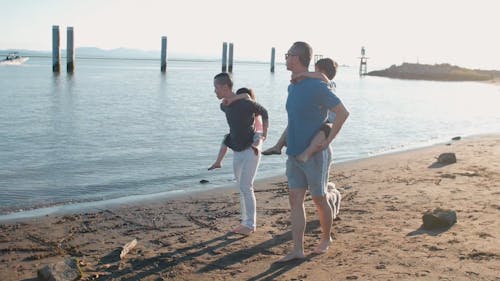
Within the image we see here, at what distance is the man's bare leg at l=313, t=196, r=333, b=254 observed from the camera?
5043 mm

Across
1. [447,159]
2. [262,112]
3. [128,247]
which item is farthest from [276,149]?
[447,159]

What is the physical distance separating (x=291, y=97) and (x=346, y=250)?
166cm

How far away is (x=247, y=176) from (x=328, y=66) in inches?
55.7

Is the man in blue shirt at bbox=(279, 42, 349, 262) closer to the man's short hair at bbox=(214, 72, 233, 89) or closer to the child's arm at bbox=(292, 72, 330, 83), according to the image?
the child's arm at bbox=(292, 72, 330, 83)

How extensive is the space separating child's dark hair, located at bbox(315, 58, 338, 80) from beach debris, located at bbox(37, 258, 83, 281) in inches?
116

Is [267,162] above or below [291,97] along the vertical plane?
below

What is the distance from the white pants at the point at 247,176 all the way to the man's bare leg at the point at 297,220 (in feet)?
3.00

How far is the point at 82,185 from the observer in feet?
32.2

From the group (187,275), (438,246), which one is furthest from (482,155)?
(187,275)

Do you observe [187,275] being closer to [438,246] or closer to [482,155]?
[438,246]

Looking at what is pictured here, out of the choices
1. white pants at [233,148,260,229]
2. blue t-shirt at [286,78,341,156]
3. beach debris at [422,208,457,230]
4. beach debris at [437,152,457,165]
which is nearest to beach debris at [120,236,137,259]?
white pants at [233,148,260,229]

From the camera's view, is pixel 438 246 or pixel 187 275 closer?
pixel 187 275

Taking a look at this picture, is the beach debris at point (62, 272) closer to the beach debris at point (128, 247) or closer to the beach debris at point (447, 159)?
the beach debris at point (128, 247)

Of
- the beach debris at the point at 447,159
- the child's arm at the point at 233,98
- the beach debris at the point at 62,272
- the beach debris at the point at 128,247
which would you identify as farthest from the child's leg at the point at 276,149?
the beach debris at the point at 447,159
